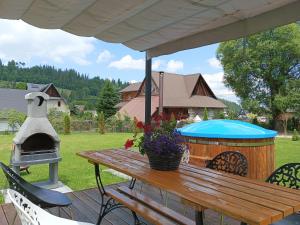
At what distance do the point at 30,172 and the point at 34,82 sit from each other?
44.4 meters

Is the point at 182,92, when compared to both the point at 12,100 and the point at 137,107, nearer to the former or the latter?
the point at 137,107

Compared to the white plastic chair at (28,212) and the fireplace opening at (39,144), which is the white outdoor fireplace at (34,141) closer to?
the fireplace opening at (39,144)

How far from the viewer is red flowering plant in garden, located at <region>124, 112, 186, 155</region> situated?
2.35 meters

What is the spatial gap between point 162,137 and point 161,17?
1.30 meters

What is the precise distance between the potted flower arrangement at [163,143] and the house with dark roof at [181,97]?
21976mm

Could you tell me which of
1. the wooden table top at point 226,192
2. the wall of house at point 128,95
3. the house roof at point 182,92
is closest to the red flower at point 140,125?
the wooden table top at point 226,192

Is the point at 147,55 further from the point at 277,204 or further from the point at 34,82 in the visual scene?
the point at 34,82

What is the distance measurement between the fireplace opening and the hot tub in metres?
2.41

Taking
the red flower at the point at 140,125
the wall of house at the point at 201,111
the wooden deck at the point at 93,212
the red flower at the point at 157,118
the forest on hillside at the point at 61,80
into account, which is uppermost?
the forest on hillside at the point at 61,80

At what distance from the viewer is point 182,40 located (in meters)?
3.49

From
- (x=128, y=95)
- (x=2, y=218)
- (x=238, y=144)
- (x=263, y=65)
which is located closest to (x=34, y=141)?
(x=2, y=218)

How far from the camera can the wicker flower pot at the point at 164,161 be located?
2369 millimetres

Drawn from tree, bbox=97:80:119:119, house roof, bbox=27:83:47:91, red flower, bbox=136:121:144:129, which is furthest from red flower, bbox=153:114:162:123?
house roof, bbox=27:83:47:91

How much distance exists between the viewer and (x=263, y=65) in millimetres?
22641
